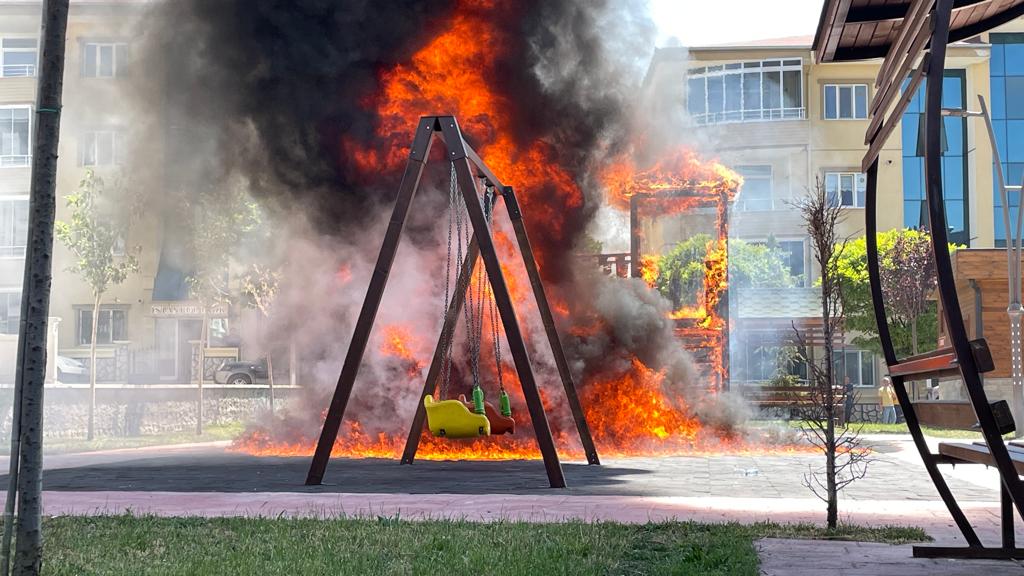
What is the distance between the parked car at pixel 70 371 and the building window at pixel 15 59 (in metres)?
12.2

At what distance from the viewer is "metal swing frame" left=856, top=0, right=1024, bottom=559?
506cm

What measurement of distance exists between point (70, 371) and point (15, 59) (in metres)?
14.1

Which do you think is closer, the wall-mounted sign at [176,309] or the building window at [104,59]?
the building window at [104,59]

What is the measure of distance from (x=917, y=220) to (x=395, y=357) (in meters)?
43.7

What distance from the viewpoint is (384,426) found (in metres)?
18.6

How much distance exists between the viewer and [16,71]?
45.3 meters

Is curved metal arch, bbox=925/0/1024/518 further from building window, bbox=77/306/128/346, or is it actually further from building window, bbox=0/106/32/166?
building window, bbox=77/306/128/346

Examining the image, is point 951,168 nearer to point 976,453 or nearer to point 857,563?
point 857,563

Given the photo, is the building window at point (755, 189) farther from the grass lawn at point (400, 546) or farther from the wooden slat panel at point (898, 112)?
the wooden slat panel at point (898, 112)

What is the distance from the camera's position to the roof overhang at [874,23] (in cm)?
671

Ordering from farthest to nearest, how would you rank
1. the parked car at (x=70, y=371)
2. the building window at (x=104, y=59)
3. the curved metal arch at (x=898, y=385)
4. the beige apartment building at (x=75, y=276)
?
1. the parked car at (x=70, y=371)
2. the beige apartment building at (x=75, y=276)
3. the building window at (x=104, y=59)
4. the curved metal arch at (x=898, y=385)

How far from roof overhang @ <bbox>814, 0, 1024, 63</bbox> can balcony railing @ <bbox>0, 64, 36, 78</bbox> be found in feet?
141

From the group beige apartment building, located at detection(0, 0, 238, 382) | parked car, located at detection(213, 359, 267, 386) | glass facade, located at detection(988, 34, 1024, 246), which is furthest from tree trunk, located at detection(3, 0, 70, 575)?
glass facade, located at detection(988, 34, 1024, 246)

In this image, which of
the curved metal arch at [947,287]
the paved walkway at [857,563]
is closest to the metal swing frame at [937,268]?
the curved metal arch at [947,287]
